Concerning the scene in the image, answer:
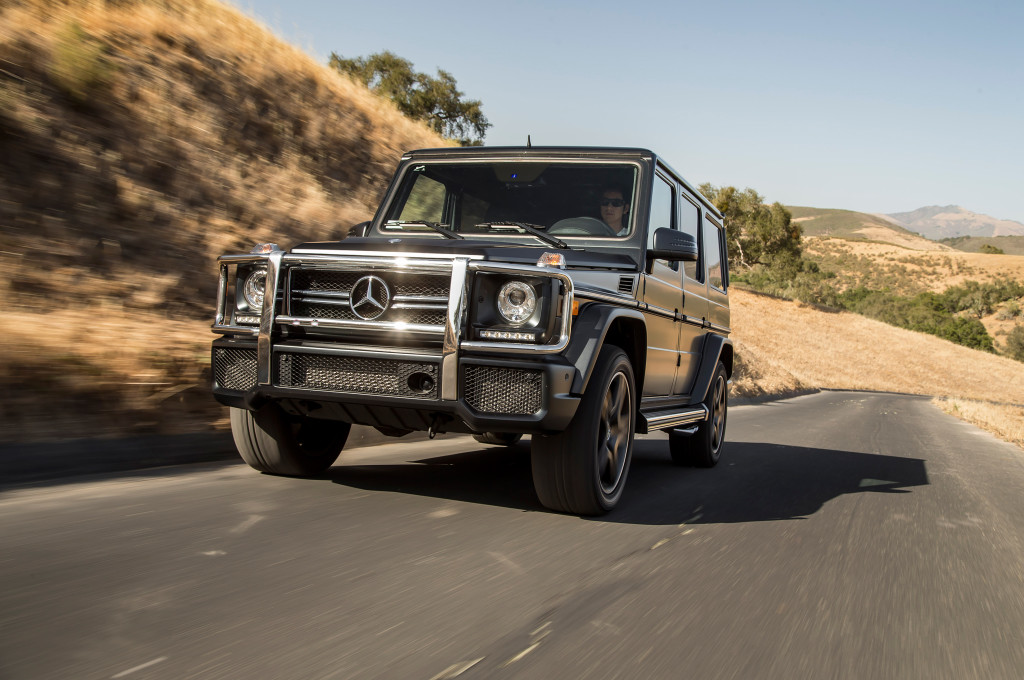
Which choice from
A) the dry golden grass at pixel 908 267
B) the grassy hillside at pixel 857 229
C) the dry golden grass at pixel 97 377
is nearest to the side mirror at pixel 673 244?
the dry golden grass at pixel 97 377

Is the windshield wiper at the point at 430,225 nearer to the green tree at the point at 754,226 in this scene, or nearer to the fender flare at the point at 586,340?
the fender flare at the point at 586,340

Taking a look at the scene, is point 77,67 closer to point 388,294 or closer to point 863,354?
point 388,294

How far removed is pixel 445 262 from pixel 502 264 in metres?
0.29

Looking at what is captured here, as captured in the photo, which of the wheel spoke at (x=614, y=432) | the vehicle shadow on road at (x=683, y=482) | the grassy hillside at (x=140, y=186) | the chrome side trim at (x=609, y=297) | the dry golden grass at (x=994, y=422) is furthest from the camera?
the dry golden grass at (x=994, y=422)

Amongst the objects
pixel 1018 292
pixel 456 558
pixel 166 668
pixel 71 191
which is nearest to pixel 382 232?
pixel 456 558

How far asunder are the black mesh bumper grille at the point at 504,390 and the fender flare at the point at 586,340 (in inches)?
7.9

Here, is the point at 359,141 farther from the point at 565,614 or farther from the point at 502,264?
the point at 565,614

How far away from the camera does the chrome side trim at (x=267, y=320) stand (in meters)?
4.63

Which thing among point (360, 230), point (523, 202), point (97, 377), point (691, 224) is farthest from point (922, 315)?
point (97, 377)

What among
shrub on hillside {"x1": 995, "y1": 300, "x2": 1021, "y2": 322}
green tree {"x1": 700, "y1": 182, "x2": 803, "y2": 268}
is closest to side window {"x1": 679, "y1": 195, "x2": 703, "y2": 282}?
green tree {"x1": 700, "y1": 182, "x2": 803, "y2": 268}

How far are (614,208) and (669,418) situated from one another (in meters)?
1.44

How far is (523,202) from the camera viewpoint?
19.4 feet

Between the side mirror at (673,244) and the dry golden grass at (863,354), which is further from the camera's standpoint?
the dry golden grass at (863,354)

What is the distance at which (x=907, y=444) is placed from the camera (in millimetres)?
11602
